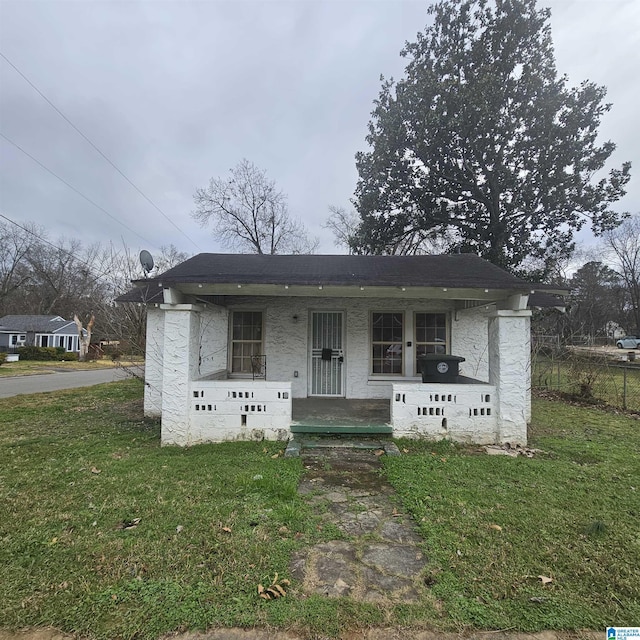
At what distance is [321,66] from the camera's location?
11.1m

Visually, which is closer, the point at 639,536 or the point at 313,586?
the point at 313,586

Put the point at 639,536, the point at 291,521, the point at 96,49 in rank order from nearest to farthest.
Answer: the point at 639,536
the point at 291,521
the point at 96,49

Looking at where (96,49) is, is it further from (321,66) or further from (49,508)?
(49,508)

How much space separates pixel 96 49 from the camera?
9.34 m

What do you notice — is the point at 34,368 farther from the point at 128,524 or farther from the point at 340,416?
the point at 128,524

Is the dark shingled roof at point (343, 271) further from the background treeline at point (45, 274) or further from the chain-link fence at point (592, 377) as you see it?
the background treeline at point (45, 274)

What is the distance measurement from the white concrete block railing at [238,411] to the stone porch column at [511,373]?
344cm

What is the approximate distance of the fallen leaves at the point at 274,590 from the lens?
2.21 meters

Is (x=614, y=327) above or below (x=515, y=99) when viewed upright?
below

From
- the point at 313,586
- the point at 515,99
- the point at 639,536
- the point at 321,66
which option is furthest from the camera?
the point at 515,99

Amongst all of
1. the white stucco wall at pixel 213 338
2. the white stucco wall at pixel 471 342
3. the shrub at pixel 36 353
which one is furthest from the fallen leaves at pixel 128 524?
the shrub at pixel 36 353

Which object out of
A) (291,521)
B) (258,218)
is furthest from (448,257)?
(258,218)

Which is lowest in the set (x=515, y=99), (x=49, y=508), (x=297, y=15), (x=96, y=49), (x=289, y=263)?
(x=49, y=508)

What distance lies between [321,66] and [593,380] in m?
12.4
